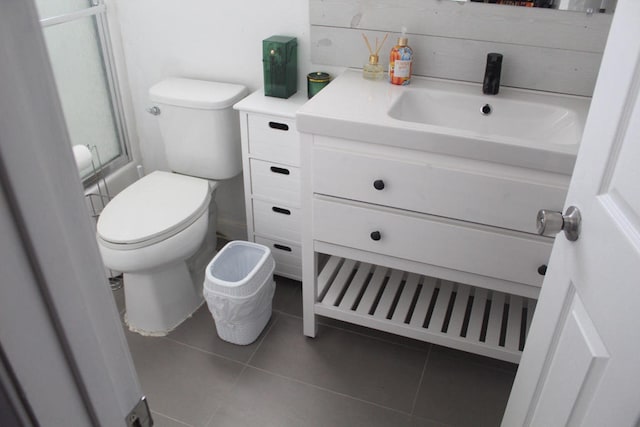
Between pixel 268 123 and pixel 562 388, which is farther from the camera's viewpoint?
pixel 268 123

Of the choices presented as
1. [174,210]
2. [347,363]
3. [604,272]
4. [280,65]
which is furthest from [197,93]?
[604,272]

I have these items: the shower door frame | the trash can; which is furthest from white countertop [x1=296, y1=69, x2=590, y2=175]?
the shower door frame

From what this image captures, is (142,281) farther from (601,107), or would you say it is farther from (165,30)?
(601,107)

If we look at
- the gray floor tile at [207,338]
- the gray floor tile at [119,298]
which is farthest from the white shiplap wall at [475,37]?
the gray floor tile at [119,298]

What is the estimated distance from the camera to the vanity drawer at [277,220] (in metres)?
2.18

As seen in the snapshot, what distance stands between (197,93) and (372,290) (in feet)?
3.40

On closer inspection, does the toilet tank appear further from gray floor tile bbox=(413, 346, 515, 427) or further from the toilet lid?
gray floor tile bbox=(413, 346, 515, 427)

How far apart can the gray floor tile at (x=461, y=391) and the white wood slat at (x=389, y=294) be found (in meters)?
0.24

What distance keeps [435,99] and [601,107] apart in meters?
0.95

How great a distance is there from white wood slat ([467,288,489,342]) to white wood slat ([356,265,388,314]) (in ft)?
1.17

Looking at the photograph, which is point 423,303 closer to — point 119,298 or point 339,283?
point 339,283

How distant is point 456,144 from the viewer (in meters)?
1.48

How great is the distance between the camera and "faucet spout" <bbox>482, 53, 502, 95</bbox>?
1.75 metres

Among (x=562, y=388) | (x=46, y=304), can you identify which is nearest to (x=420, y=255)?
(x=562, y=388)
